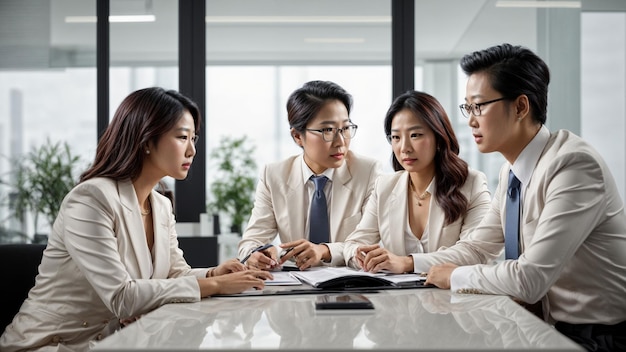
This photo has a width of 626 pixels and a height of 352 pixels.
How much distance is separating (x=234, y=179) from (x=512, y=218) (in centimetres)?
410

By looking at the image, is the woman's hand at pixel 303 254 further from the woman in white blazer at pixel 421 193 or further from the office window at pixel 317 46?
the office window at pixel 317 46

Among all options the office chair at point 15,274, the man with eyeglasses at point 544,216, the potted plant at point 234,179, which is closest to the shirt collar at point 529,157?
the man with eyeglasses at point 544,216

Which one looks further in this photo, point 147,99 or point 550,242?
point 147,99

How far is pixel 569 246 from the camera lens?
196 cm

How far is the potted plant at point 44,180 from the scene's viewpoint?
4598mm

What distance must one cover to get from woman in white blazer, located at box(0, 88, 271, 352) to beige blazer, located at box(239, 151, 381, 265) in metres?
0.88

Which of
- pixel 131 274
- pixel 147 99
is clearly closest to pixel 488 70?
pixel 147 99

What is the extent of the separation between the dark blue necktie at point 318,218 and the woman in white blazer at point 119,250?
0.91m

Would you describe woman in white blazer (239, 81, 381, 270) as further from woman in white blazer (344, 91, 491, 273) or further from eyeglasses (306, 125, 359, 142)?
woman in white blazer (344, 91, 491, 273)

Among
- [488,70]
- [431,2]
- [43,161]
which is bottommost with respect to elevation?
[43,161]

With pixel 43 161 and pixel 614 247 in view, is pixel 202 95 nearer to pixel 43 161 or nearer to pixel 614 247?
pixel 43 161

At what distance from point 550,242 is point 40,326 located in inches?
67.0

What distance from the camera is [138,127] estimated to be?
2.40 m

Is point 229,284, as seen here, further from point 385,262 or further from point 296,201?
point 296,201
